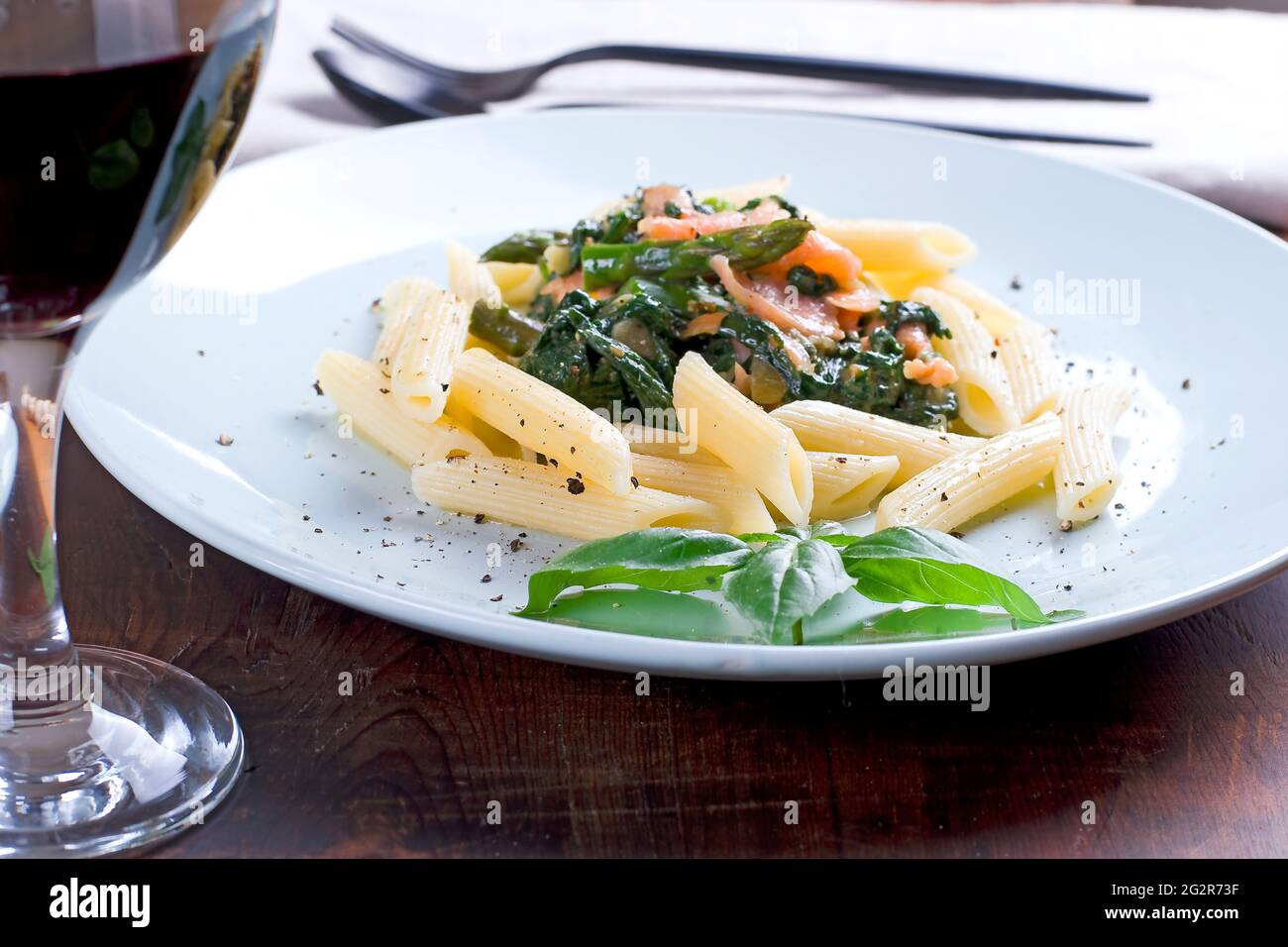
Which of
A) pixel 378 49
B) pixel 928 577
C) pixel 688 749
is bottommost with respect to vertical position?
pixel 688 749

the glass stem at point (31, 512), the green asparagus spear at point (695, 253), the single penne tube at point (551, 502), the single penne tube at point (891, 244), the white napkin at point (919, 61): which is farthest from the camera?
the white napkin at point (919, 61)

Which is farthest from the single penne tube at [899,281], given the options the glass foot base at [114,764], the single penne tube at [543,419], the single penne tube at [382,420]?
the glass foot base at [114,764]

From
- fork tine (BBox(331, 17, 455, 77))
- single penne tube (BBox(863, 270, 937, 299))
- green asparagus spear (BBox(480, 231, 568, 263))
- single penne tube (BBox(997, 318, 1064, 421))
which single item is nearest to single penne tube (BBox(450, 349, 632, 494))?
green asparagus spear (BBox(480, 231, 568, 263))

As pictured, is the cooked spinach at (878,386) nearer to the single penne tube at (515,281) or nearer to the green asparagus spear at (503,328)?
the green asparagus spear at (503,328)

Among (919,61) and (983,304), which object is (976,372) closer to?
(983,304)

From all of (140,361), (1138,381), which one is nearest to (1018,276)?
(1138,381)

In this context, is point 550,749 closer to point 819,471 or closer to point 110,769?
point 110,769

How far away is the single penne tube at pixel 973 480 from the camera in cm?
246

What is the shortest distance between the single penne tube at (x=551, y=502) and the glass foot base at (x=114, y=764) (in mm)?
609

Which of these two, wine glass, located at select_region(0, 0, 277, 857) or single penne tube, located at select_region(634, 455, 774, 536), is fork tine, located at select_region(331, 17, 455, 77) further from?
wine glass, located at select_region(0, 0, 277, 857)

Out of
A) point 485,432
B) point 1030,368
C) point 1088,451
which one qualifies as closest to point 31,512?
point 485,432

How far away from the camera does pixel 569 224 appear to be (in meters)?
3.80

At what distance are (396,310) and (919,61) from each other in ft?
10.3

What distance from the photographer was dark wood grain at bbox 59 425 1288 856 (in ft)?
5.94
